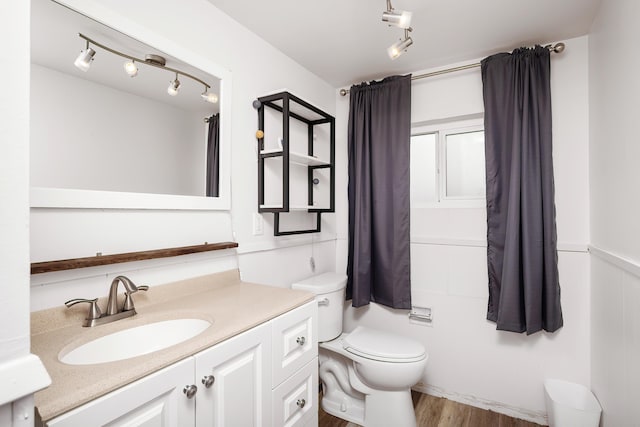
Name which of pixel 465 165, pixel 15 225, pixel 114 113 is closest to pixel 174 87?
pixel 114 113

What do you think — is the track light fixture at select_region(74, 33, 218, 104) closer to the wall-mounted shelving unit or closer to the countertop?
the wall-mounted shelving unit

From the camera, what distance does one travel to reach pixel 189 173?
1442 millimetres

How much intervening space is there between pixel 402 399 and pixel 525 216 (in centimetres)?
127

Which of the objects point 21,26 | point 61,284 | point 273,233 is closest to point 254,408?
point 61,284

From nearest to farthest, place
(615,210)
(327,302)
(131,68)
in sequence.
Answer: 1. (131,68)
2. (615,210)
3. (327,302)

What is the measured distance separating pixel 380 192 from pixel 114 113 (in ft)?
5.46

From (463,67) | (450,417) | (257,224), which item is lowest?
(450,417)

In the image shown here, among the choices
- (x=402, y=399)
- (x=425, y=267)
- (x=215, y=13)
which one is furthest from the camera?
(x=425, y=267)

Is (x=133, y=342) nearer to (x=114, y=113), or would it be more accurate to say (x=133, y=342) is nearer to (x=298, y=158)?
(x=114, y=113)

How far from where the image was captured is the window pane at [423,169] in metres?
2.32

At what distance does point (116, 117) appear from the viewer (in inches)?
47.2

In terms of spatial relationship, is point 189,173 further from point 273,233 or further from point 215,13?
point 215,13

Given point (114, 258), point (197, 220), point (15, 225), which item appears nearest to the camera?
point (15, 225)

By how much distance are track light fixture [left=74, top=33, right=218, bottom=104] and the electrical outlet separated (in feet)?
2.12
